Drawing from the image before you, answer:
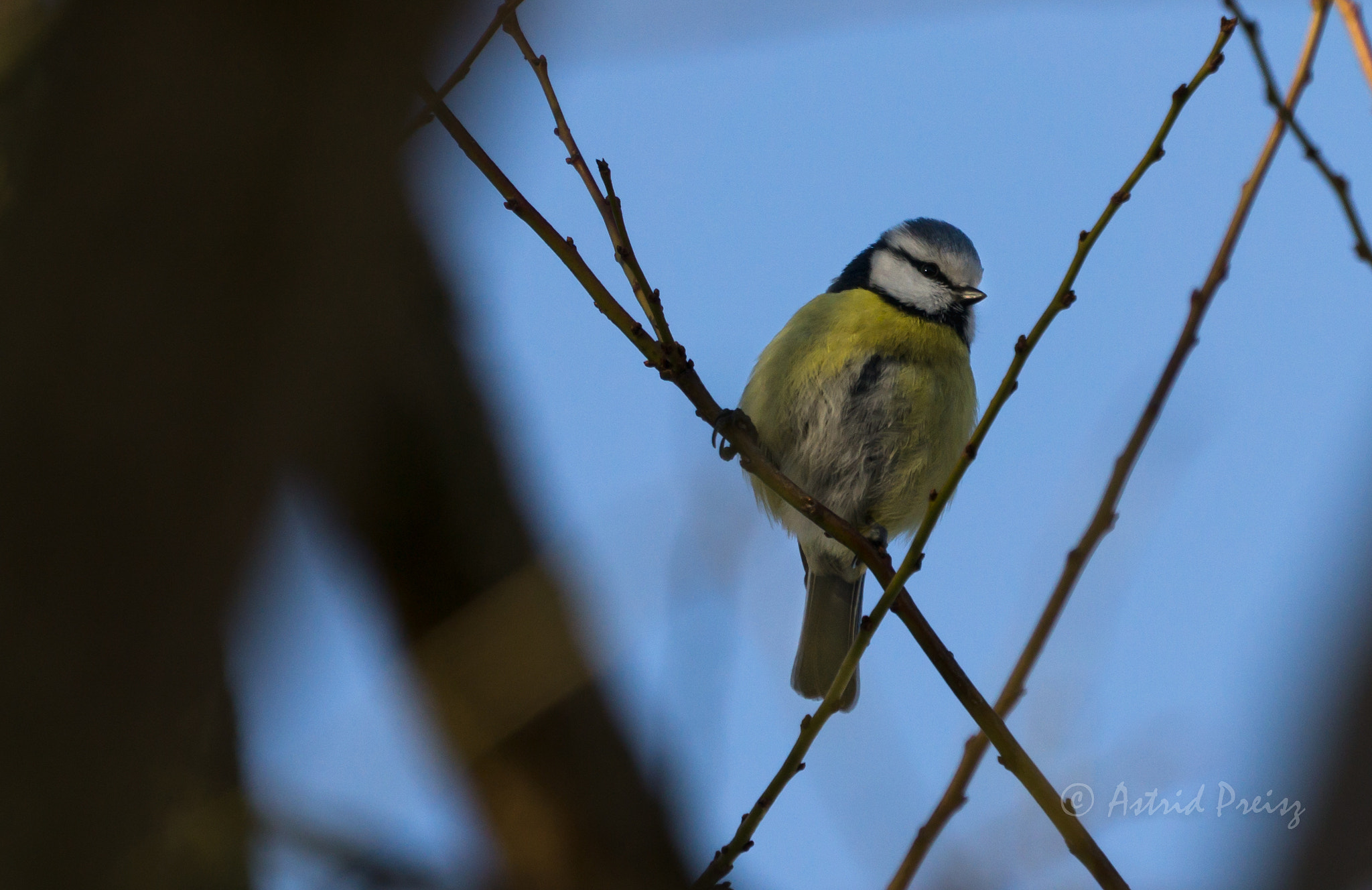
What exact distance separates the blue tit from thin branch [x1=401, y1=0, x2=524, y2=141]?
1811 mm

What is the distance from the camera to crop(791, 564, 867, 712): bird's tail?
3.40 m

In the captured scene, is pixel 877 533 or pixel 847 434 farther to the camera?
pixel 877 533

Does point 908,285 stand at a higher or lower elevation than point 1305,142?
higher

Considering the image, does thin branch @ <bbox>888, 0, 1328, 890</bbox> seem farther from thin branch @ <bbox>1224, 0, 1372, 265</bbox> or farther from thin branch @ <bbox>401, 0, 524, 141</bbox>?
thin branch @ <bbox>401, 0, 524, 141</bbox>

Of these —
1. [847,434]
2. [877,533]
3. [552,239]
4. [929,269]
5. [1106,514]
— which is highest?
[929,269]

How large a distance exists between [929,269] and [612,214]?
1.82 meters

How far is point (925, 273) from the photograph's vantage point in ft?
11.4

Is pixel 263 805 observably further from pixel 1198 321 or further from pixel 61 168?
pixel 1198 321

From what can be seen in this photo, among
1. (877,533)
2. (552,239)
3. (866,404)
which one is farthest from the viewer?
(877,533)

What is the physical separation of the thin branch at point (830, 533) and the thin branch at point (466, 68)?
5cm

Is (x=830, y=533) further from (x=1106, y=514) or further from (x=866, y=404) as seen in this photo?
(x=866, y=404)

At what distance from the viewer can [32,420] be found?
683mm

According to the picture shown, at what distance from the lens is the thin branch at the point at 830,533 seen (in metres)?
1.39

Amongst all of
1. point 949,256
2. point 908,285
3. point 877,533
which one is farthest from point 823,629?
point 949,256
